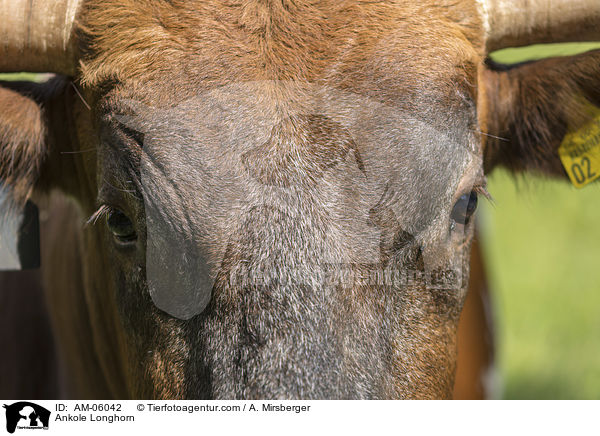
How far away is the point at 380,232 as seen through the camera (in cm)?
212

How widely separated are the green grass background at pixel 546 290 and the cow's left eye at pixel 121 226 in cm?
338

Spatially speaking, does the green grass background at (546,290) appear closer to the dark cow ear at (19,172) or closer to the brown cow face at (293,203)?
the dark cow ear at (19,172)

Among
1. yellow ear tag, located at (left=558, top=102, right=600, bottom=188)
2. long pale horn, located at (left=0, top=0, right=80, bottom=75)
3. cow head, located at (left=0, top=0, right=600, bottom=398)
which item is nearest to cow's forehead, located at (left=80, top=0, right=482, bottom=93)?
cow head, located at (left=0, top=0, right=600, bottom=398)

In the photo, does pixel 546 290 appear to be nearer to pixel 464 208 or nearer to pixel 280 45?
pixel 464 208

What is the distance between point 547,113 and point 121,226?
5.79 feet

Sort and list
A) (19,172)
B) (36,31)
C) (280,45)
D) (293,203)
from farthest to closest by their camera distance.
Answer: (19,172) < (36,31) < (280,45) < (293,203)

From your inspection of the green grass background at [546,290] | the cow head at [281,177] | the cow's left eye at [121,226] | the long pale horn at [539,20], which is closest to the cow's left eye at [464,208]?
the cow head at [281,177]

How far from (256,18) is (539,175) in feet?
5.02

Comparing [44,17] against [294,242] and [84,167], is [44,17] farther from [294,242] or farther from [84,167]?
[294,242]

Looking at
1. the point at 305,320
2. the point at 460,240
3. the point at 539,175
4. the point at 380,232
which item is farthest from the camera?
the point at 539,175
